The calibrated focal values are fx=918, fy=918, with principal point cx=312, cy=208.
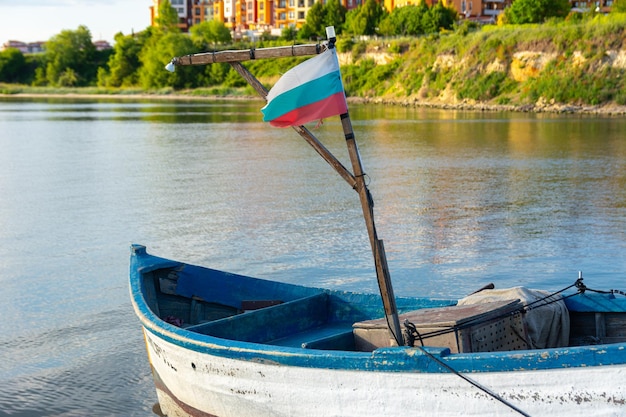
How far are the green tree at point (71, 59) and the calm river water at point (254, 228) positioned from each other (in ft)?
384

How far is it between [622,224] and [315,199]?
7942 mm

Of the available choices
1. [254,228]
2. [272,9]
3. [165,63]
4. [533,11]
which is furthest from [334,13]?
[254,228]

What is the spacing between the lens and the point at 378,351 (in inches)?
288

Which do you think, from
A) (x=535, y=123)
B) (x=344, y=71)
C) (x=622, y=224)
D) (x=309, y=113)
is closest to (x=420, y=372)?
(x=309, y=113)

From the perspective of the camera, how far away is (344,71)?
101 metres

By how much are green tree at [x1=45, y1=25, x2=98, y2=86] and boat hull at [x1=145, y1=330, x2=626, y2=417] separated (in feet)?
490

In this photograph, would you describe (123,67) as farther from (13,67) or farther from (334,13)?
(334,13)

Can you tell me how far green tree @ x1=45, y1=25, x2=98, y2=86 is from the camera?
154750 millimetres

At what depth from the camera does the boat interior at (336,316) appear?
809 cm

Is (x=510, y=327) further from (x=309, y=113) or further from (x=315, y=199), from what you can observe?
(x=315, y=199)

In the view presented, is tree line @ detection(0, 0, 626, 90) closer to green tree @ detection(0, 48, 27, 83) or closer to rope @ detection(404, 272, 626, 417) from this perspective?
green tree @ detection(0, 48, 27, 83)

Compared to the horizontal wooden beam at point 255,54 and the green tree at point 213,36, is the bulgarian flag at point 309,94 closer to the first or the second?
the horizontal wooden beam at point 255,54

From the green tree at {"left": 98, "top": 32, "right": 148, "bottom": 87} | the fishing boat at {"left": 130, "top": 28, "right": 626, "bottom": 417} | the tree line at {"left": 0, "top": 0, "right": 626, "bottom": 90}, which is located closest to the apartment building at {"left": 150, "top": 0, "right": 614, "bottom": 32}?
the tree line at {"left": 0, "top": 0, "right": 626, "bottom": 90}

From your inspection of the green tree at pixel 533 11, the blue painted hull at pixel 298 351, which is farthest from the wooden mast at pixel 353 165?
the green tree at pixel 533 11
